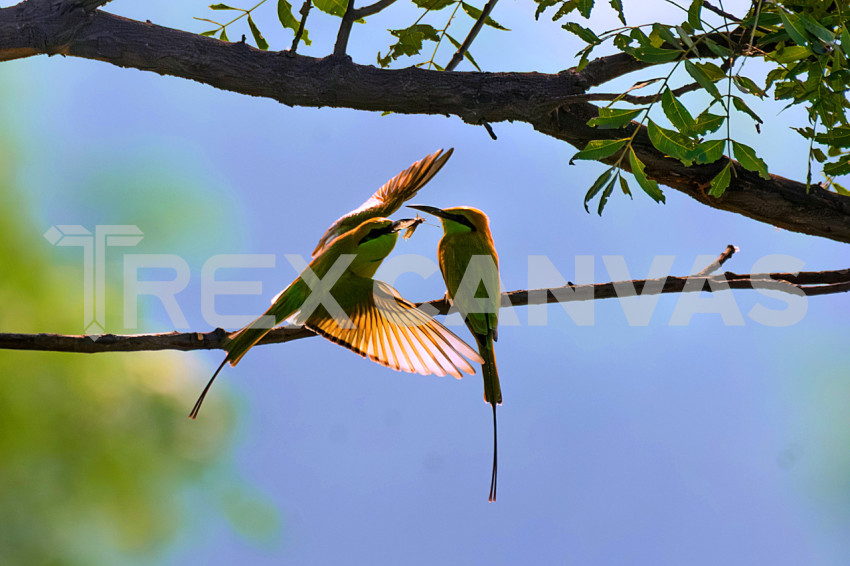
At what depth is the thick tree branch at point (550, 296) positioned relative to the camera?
1007 mm

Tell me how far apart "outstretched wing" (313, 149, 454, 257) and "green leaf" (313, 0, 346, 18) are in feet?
0.85

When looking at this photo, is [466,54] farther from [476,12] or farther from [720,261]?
[720,261]

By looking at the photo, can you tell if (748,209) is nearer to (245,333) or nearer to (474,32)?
→ (474,32)

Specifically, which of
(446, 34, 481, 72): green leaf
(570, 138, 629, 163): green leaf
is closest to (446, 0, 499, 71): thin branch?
(446, 34, 481, 72): green leaf

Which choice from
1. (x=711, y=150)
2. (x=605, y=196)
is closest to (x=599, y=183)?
(x=605, y=196)

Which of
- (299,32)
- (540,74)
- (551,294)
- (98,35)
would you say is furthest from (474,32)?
(98,35)

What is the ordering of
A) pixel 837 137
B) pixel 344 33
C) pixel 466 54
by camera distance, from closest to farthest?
pixel 837 137
pixel 344 33
pixel 466 54

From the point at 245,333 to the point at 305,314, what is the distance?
12 cm

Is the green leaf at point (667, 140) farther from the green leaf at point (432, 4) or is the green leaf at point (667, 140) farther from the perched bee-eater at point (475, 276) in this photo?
the green leaf at point (432, 4)

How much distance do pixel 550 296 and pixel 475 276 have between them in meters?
0.14

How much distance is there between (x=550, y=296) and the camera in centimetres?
112

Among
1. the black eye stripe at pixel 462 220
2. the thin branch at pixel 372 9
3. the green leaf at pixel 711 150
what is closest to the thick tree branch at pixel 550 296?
the black eye stripe at pixel 462 220

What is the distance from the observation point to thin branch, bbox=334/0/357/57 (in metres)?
1.05

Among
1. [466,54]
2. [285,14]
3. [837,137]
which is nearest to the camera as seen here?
[837,137]
